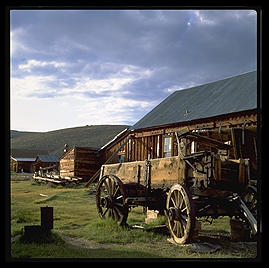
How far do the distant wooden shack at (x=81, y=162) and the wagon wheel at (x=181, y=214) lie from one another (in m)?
22.1

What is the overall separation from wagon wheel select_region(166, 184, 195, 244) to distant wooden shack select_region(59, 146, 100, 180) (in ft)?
72.5

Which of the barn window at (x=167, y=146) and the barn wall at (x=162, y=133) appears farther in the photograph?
the barn window at (x=167, y=146)

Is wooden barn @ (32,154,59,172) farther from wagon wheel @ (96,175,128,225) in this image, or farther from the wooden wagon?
the wooden wagon

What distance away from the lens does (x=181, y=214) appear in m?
7.40

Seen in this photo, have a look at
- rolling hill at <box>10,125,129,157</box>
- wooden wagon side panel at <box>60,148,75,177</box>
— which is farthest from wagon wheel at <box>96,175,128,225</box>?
rolling hill at <box>10,125,129,157</box>

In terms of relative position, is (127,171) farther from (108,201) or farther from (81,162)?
(81,162)

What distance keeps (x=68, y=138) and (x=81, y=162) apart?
62.6 metres

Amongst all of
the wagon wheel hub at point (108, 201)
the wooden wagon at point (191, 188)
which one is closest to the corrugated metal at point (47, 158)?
the wagon wheel hub at point (108, 201)

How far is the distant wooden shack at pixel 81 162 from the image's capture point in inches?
1155

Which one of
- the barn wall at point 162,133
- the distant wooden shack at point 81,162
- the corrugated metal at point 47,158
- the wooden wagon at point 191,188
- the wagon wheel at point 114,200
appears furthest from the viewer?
the corrugated metal at point 47,158

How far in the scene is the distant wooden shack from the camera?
2934cm

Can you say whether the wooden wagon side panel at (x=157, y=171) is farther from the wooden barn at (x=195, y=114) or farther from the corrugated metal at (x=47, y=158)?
the corrugated metal at (x=47, y=158)
